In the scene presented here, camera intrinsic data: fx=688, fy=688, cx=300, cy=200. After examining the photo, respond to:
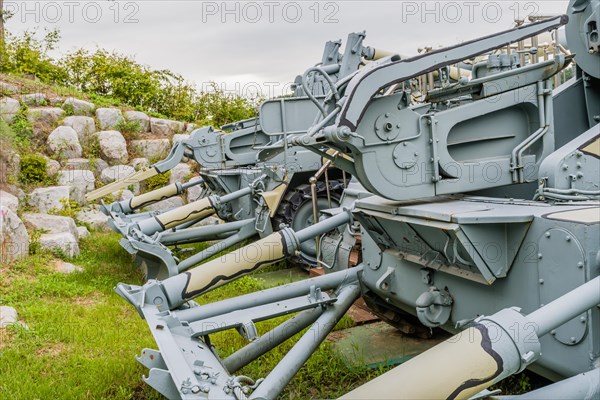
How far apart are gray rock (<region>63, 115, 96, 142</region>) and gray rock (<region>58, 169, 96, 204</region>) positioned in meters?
1.49

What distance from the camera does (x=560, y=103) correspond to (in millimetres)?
4684

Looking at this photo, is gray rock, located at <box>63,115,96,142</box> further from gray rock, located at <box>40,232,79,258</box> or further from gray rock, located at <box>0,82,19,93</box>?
gray rock, located at <box>40,232,79,258</box>

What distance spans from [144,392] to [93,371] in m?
0.56

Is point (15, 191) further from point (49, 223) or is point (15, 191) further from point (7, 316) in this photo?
point (7, 316)

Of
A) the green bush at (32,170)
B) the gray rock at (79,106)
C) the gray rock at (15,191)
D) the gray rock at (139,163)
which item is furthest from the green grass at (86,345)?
the gray rock at (79,106)

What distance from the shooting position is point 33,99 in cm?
1594

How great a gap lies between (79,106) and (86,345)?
36.8ft

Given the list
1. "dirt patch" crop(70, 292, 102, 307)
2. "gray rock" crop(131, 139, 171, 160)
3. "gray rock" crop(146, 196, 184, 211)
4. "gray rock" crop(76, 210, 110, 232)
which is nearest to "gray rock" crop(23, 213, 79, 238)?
"gray rock" crop(76, 210, 110, 232)

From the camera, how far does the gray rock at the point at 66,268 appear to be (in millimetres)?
9081

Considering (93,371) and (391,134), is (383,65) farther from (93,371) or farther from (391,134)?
(93,371)

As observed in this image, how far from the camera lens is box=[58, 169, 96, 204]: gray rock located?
1377 cm

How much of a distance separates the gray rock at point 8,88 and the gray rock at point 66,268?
780 cm

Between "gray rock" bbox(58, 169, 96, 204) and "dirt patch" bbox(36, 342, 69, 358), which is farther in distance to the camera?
"gray rock" bbox(58, 169, 96, 204)

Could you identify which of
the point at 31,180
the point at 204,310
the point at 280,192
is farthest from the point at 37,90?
the point at 204,310
